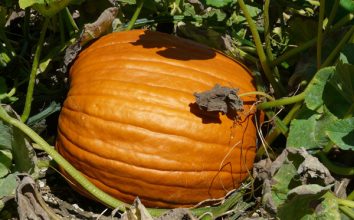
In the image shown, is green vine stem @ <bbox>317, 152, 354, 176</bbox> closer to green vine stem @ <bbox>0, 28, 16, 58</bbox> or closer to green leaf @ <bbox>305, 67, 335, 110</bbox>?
green leaf @ <bbox>305, 67, 335, 110</bbox>

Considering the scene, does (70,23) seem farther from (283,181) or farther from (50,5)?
(283,181)

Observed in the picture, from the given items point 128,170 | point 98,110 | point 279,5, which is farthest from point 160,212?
point 279,5

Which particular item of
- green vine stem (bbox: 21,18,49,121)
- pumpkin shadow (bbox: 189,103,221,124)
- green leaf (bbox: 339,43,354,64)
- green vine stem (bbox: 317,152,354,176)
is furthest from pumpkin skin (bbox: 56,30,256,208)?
green leaf (bbox: 339,43,354,64)

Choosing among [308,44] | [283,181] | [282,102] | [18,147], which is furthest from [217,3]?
[18,147]

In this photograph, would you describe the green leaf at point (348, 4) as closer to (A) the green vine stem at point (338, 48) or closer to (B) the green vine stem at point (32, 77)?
(A) the green vine stem at point (338, 48)

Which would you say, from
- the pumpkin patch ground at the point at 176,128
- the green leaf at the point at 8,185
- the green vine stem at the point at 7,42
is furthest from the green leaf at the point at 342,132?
the green vine stem at the point at 7,42
